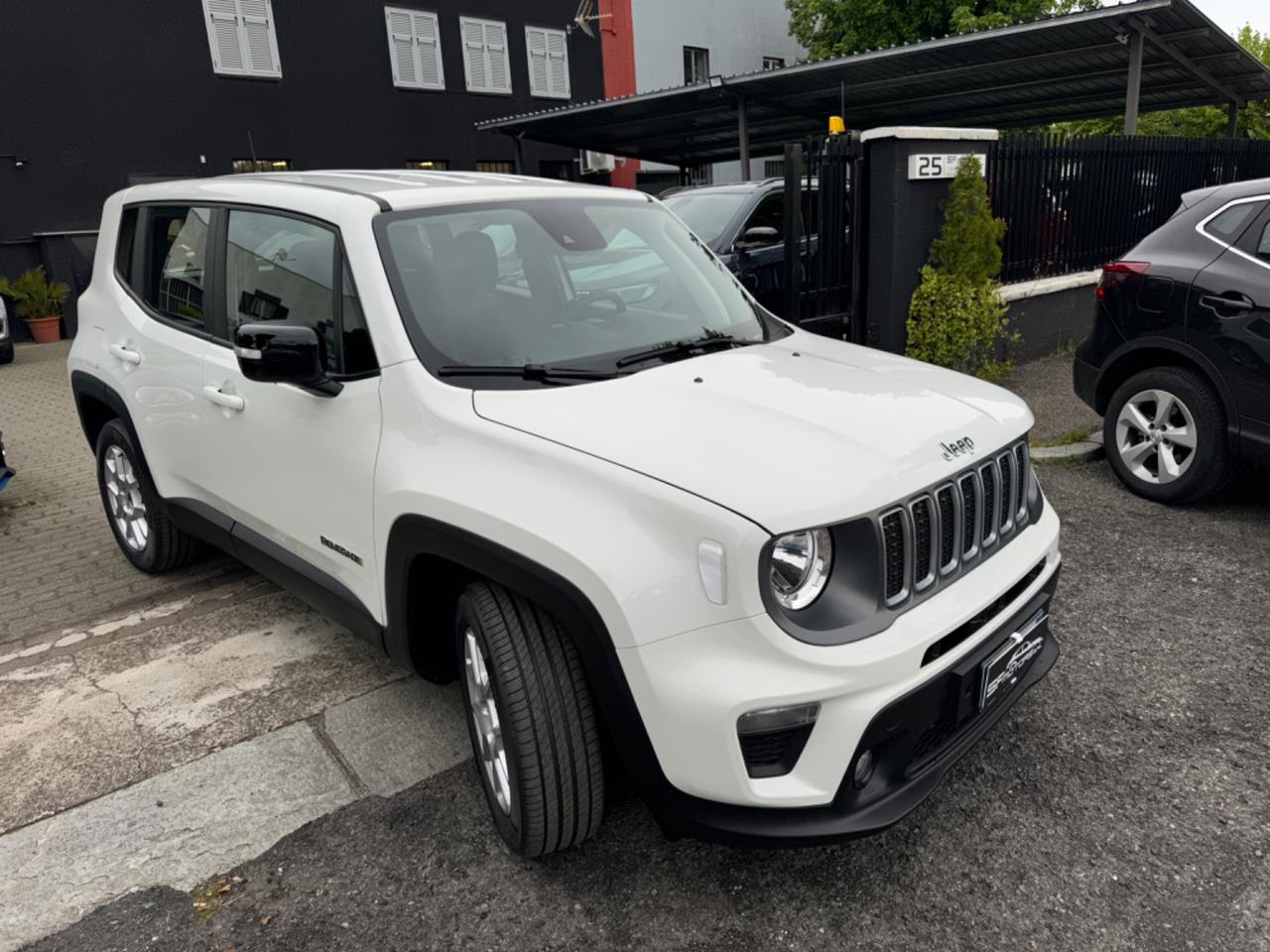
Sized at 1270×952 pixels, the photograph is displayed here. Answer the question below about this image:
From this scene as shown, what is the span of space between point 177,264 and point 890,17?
27294 mm

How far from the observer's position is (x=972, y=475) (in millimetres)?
2475

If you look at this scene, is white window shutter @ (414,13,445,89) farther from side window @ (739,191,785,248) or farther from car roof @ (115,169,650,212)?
car roof @ (115,169,650,212)

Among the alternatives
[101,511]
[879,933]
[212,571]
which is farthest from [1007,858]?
[101,511]

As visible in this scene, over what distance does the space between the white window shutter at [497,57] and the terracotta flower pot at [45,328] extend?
Result: 437 inches

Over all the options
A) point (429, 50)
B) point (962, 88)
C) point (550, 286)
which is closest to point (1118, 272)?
point (550, 286)

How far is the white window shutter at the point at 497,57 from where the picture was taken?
21688mm

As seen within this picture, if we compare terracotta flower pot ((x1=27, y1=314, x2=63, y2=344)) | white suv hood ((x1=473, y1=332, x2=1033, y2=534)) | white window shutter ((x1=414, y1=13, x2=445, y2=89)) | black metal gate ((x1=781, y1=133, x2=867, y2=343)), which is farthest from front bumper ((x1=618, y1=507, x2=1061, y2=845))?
white window shutter ((x1=414, y1=13, x2=445, y2=89))

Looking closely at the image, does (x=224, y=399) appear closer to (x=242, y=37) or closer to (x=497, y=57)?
(x=242, y=37)

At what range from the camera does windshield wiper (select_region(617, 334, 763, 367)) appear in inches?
111

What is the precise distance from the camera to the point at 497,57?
2194cm

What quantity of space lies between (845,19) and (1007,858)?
28585 mm

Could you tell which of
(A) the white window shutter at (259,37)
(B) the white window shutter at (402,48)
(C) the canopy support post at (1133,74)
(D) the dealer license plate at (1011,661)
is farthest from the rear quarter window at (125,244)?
(B) the white window shutter at (402,48)

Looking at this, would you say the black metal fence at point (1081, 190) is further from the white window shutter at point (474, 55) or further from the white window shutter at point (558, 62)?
the white window shutter at point (558, 62)

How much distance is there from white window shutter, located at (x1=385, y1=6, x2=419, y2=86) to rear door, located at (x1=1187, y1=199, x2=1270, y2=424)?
19.1m
